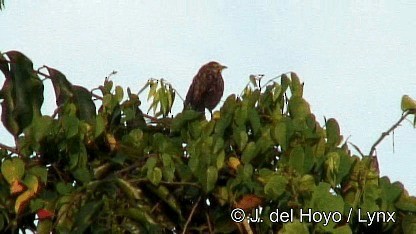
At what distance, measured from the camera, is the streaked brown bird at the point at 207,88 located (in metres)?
7.73

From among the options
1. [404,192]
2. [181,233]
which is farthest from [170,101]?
[404,192]

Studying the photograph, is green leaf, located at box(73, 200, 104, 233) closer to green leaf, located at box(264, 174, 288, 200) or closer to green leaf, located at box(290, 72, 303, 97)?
green leaf, located at box(264, 174, 288, 200)

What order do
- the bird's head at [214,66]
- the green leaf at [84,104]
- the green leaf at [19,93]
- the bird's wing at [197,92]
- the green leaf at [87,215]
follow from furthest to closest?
the bird's head at [214,66], the bird's wing at [197,92], the green leaf at [84,104], the green leaf at [19,93], the green leaf at [87,215]

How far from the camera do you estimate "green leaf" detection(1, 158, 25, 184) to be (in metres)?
3.75

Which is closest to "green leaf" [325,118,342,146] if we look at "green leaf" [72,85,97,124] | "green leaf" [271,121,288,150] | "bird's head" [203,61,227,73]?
"green leaf" [271,121,288,150]

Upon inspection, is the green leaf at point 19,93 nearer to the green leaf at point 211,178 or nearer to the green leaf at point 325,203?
the green leaf at point 211,178

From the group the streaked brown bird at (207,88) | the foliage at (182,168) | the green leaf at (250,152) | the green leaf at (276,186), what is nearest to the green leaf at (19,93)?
the foliage at (182,168)

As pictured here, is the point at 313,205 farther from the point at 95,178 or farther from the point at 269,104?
the point at 95,178

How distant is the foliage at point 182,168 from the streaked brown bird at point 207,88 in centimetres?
352

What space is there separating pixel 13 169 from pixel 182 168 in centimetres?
62

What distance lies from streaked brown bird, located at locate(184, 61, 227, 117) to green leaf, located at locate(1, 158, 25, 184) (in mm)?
3814

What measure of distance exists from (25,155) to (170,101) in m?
0.80

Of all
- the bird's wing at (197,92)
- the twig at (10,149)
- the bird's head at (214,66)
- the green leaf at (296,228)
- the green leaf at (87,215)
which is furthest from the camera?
Answer: the bird's head at (214,66)

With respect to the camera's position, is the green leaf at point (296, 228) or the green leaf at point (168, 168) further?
the green leaf at point (168, 168)
